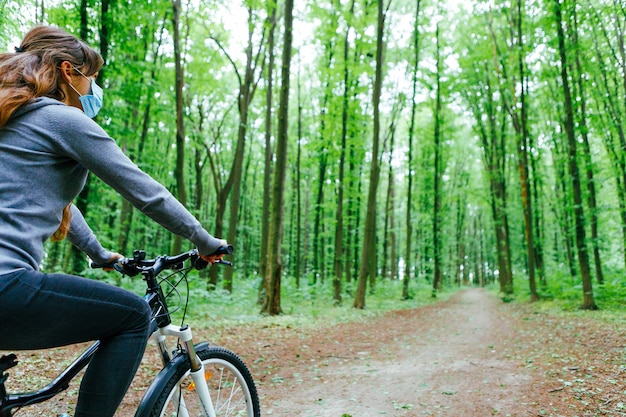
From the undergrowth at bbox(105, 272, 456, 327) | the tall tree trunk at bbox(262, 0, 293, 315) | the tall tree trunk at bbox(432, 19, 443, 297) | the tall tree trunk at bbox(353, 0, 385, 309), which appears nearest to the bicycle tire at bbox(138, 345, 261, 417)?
the undergrowth at bbox(105, 272, 456, 327)

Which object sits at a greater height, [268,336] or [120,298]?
[120,298]

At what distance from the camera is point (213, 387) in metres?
2.60

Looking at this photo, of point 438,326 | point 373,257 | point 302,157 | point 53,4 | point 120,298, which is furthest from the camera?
point 302,157

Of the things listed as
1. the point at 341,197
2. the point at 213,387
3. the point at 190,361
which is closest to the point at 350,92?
the point at 341,197

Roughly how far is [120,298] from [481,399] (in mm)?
4112

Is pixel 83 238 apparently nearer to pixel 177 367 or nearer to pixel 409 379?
pixel 177 367

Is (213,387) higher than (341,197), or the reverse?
(341,197)

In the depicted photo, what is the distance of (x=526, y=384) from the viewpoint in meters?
5.00

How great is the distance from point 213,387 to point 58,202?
1.52m

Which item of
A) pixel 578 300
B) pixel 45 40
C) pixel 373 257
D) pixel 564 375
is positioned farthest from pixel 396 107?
pixel 45 40

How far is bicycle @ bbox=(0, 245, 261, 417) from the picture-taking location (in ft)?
6.41

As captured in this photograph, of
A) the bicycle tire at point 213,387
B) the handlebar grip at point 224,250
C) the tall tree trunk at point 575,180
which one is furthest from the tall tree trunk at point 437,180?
the handlebar grip at point 224,250

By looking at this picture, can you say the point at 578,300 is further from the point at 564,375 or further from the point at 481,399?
the point at 481,399

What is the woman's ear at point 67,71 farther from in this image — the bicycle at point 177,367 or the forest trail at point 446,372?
the forest trail at point 446,372
